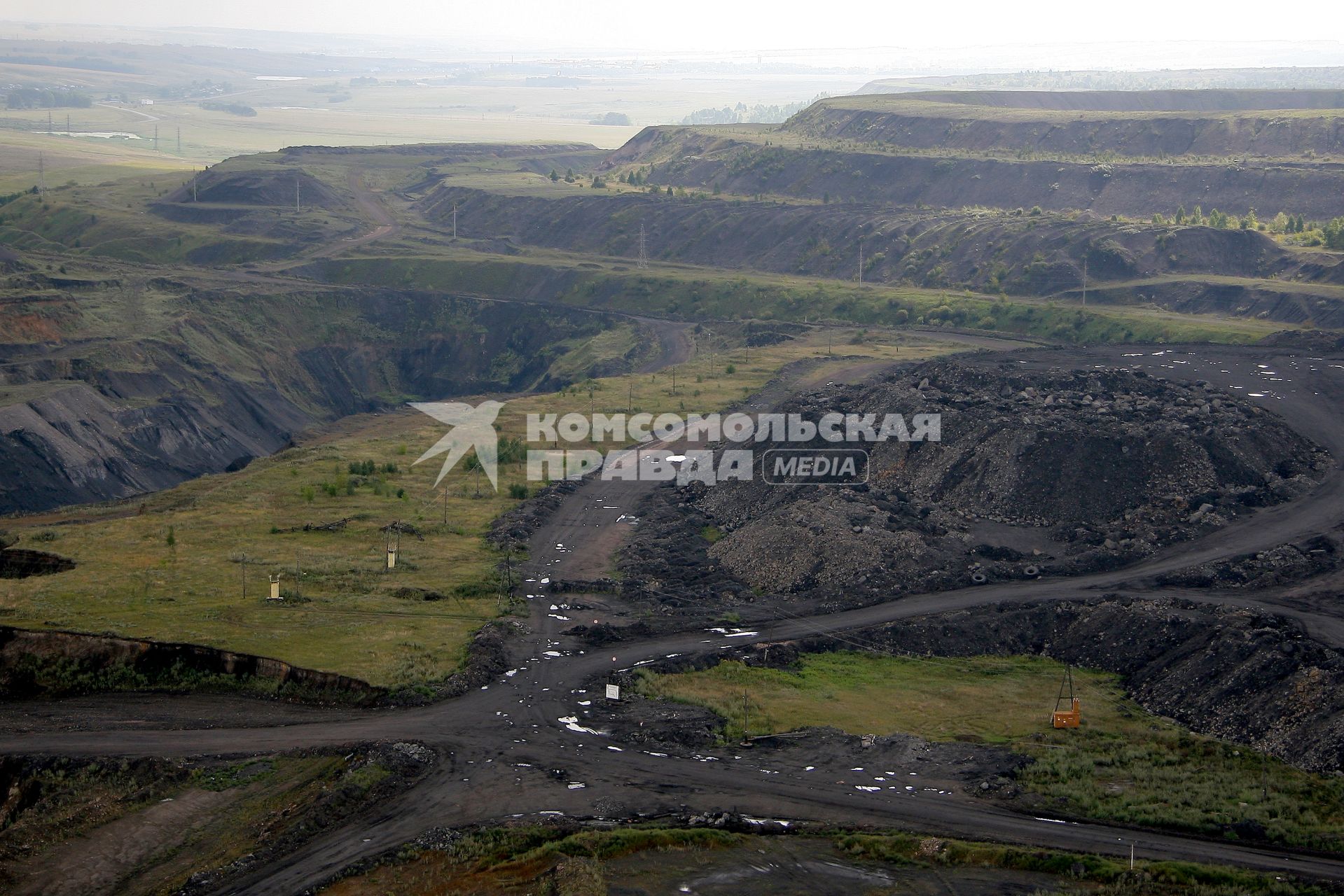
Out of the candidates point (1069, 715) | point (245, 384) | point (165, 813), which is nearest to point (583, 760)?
point (165, 813)

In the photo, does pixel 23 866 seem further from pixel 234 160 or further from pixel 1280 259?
pixel 234 160

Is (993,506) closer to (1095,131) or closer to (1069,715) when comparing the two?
(1069,715)

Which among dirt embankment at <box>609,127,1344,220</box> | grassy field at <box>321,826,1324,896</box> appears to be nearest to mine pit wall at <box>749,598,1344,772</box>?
grassy field at <box>321,826,1324,896</box>

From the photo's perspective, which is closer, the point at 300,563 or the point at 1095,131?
the point at 300,563

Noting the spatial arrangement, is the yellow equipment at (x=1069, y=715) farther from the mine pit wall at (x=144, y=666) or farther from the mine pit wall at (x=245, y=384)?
the mine pit wall at (x=245, y=384)

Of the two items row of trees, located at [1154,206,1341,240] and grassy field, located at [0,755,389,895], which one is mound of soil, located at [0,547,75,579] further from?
row of trees, located at [1154,206,1341,240]

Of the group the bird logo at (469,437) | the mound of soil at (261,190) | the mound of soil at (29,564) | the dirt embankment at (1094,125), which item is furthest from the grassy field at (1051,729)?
the mound of soil at (261,190)
